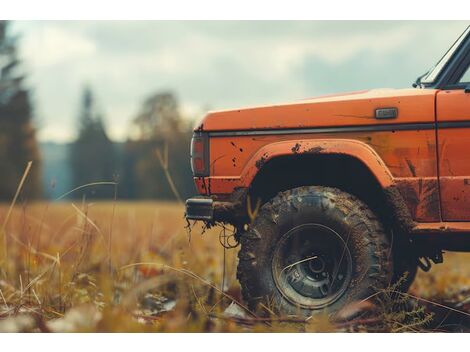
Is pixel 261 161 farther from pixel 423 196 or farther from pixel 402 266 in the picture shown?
pixel 402 266

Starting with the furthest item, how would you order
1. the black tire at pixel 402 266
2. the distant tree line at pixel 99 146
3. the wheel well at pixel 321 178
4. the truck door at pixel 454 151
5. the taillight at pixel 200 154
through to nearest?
the distant tree line at pixel 99 146 → the black tire at pixel 402 266 → the taillight at pixel 200 154 → the wheel well at pixel 321 178 → the truck door at pixel 454 151

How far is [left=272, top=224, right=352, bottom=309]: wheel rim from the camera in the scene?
473 cm

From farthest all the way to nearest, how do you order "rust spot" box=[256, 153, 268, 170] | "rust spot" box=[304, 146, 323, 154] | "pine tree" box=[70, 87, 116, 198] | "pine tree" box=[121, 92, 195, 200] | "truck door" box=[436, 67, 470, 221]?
"pine tree" box=[70, 87, 116, 198] → "pine tree" box=[121, 92, 195, 200] → "rust spot" box=[256, 153, 268, 170] → "rust spot" box=[304, 146, 323, 154] → "truck door" box=[436, 67, 470, 221]

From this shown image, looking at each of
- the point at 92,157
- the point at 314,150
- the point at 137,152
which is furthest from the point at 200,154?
the point at 92,157

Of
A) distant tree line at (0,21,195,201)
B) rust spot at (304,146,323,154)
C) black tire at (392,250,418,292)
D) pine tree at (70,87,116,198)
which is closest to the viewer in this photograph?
rust spot at (304,146,323,154)

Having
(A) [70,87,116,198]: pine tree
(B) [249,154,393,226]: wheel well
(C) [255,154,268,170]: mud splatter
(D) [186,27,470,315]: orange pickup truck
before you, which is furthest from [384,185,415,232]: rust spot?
(A) [70,87,116,198]: pine tree

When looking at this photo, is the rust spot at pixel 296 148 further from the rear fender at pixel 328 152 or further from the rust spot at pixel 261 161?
the rust spot at pixel 261 161

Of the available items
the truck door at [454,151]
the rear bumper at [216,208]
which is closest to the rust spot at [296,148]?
the rear bumper at [216,208]

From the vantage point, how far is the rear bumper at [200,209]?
5039 millimetres

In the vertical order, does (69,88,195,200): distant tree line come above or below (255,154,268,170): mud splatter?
above

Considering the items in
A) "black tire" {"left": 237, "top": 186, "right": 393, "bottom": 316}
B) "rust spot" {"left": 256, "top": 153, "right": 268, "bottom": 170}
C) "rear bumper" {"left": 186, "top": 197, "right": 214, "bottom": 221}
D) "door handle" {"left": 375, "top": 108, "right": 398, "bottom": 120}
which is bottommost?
"black tire" {"left": 237, "top": 186, "right": 393, "bottom": 316}

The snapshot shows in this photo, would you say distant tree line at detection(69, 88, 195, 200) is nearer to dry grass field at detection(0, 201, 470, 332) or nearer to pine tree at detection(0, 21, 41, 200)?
pine tree at detection(0, 21, 41, 200)

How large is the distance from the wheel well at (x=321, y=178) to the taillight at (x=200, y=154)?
1.24 ft

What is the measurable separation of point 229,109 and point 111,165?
52.8 metres
